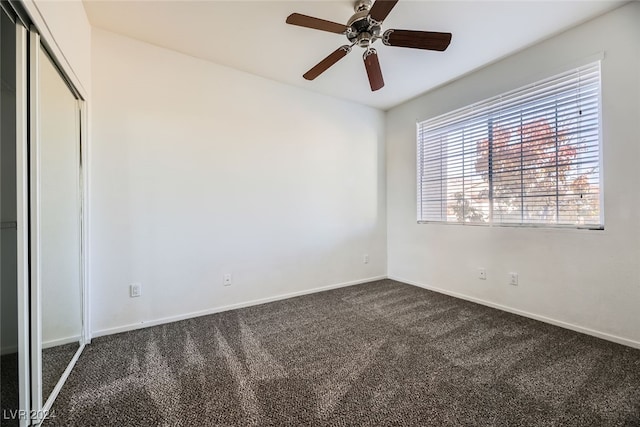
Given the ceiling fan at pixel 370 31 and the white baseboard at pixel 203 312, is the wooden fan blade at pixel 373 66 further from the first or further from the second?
the white baseboard at pixel 203 312

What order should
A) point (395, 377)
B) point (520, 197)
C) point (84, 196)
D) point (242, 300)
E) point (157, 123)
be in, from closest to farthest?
point (395, 377) < point (84, 196) < point (157, 123) < point (520, 197) < point (242, 300)

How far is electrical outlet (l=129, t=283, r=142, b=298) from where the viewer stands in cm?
237

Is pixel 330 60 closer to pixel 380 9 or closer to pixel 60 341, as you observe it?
pixel 380 9

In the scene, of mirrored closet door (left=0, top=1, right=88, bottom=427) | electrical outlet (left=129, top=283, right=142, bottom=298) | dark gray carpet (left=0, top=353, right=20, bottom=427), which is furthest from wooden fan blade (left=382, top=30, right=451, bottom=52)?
electrical outlet (left=129, top=283, right=142, bottom=298)

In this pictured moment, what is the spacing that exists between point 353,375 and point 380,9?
89.7 inches

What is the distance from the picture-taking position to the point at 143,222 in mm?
2414

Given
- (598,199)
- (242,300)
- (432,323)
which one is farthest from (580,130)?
(242,300)

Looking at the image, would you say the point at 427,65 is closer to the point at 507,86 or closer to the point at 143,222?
the point at 507,86

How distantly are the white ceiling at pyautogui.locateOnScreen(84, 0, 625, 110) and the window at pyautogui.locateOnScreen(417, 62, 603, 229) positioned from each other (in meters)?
0.48

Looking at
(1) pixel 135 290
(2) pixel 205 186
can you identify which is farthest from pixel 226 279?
(2) pixel 205 186

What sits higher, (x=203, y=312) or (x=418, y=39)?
(x=418, y=39)

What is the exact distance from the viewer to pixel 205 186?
2682mm

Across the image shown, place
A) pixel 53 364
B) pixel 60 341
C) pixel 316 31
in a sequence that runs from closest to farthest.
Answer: pixel 53 364 → pixel 60 341 → pixel 316 31

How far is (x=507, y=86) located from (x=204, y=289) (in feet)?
12.1
